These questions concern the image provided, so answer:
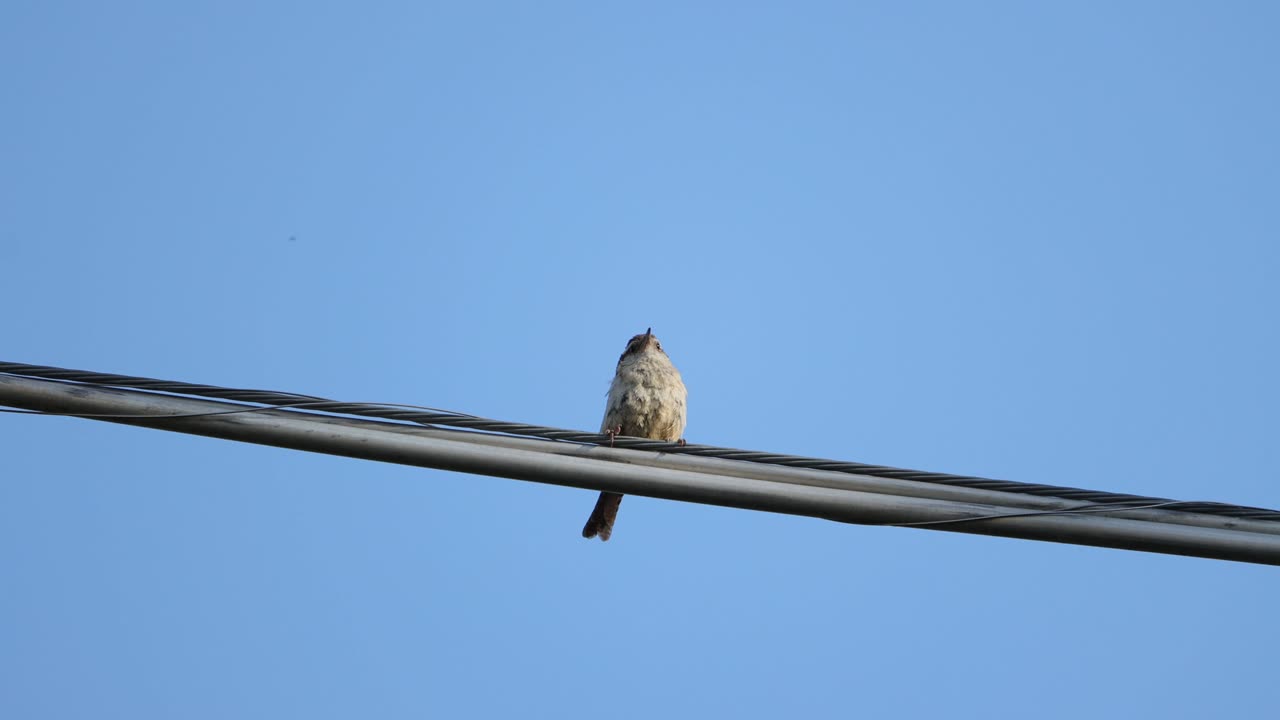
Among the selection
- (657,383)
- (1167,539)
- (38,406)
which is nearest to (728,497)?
(1167,539)

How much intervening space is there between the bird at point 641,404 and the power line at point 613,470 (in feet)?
16.4

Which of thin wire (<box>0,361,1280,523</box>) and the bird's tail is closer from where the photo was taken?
thin wire (<box>0,361,1280,523</box>)

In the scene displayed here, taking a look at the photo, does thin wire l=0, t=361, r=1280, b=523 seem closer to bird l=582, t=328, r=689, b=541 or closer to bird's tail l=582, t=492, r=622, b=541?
bird l=582, t=328, r=689, b=541

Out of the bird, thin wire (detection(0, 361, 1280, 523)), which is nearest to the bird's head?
the bird

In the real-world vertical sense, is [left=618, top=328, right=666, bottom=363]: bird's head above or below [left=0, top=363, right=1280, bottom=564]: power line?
above

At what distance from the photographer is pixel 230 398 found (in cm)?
505

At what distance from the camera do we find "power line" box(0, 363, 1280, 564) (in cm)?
494

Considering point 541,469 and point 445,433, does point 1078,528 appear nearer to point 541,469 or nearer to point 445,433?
point 541,469

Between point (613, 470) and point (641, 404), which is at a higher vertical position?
point (641, 404)

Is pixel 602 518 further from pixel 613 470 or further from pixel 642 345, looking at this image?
pixel 613 470

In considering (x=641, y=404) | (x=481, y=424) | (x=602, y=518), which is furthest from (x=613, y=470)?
(x=602, y=518)

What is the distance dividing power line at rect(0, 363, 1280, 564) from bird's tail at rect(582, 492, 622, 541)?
587 cm

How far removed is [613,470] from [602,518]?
20.1 ft

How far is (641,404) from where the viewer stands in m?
10.4
